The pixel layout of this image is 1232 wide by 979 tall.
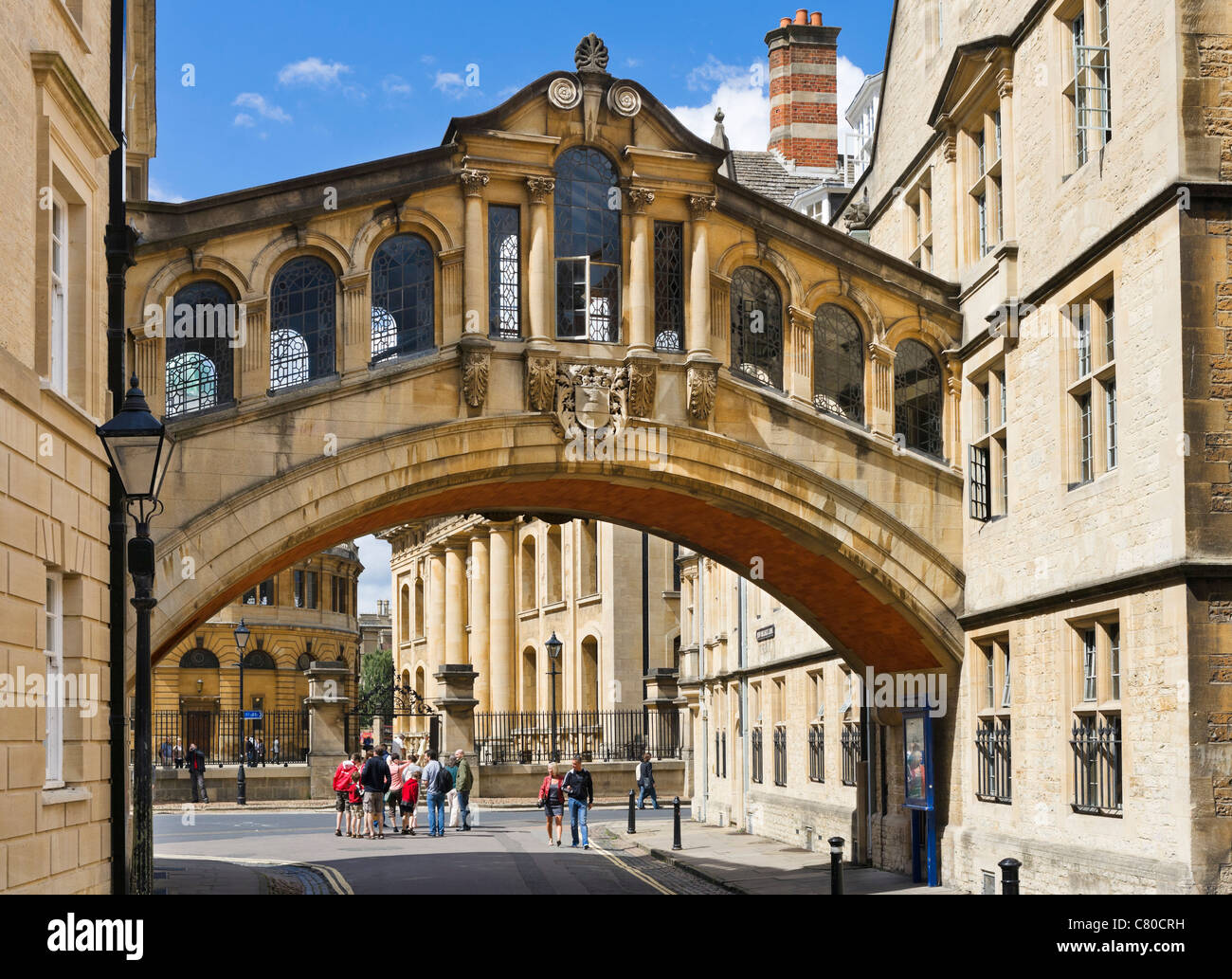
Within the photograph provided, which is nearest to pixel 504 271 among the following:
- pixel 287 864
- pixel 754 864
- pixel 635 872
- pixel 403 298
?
pixel 403 298

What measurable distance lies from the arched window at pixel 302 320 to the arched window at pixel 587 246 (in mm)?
2718

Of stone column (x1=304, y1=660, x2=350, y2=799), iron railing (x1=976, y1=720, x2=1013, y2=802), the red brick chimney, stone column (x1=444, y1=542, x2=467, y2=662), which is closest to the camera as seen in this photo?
iron railing (x1=976, y1=720, x2=1013, y2=802)

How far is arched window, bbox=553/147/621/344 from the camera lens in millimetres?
19641

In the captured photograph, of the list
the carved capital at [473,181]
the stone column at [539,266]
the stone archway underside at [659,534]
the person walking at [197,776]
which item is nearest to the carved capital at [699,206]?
the stone column at [539,266]

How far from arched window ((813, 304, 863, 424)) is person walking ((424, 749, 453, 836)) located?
43.5ft

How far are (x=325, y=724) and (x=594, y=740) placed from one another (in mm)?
11099

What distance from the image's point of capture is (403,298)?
19141 mm

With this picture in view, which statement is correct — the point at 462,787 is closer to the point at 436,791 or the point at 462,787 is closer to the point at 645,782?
the point at 436,791

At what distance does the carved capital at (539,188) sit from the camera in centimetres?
1933

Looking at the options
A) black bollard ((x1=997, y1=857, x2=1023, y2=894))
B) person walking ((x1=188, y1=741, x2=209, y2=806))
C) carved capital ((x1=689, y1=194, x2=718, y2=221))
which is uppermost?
carved capital ((x1=689, y1=194, x2=718, y2=221))

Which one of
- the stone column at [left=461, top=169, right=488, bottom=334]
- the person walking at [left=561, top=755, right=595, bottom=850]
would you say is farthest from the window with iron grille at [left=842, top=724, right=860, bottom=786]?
the stone column at [left=461, top=169, right=488, bottom=334]

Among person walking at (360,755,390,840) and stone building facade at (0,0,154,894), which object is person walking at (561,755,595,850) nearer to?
person walking at (360,755,390,840)

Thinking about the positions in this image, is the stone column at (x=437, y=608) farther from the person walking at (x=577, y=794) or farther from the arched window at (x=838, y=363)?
the arched window at (x=838, y=363)
